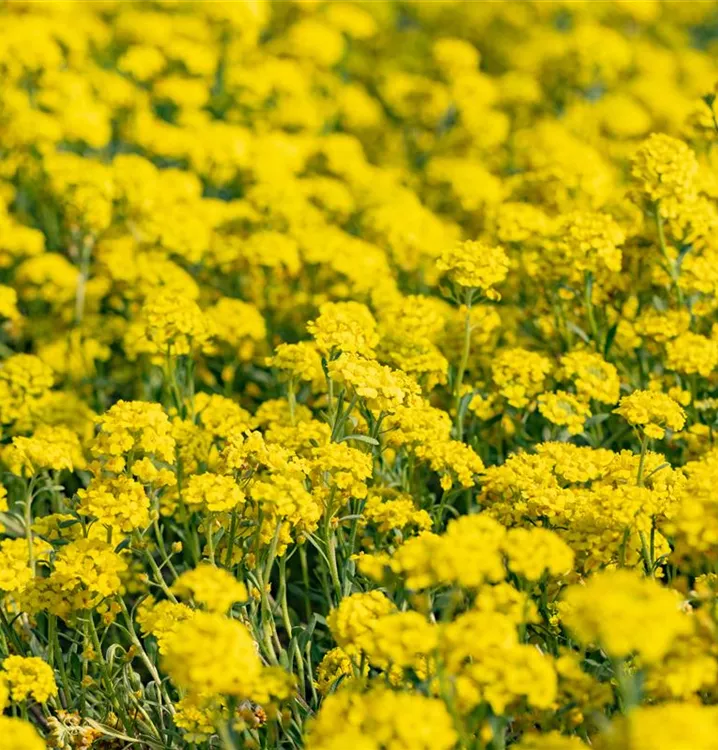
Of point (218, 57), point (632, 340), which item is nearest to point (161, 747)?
point (632, 340)

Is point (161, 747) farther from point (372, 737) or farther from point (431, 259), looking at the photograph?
point (431, 259)

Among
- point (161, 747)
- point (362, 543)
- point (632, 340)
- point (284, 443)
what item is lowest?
point (161, 747)

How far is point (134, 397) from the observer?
17.4ft

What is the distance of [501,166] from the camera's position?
7188 mm

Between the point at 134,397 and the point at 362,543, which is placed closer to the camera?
the point at 362,543

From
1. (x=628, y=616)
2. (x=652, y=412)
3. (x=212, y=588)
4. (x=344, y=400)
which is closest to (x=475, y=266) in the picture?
(x=344, y=400)

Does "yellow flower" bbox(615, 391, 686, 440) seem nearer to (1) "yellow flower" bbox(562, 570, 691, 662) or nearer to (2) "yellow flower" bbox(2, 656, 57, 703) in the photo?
(1) "yellow flower" bbox(562, 570, 691, 662)

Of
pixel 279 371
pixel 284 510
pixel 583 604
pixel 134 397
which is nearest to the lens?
pixel 583 604

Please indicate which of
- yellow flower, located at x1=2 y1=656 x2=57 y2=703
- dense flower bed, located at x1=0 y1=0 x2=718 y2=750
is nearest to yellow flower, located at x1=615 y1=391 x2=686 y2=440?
dense flower bed, located at x1=0 y1=0 x2=718 y2=750

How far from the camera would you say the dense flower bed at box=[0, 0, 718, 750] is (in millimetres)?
2758

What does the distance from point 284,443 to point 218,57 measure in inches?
171

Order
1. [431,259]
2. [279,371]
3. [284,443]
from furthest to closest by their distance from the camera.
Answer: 1. [431,259]
2. [279,371]
3. [284,443]

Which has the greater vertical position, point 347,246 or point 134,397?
point 347,246

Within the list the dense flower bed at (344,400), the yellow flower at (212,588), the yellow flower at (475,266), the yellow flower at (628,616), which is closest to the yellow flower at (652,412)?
the dense flower bed at (344,400)
